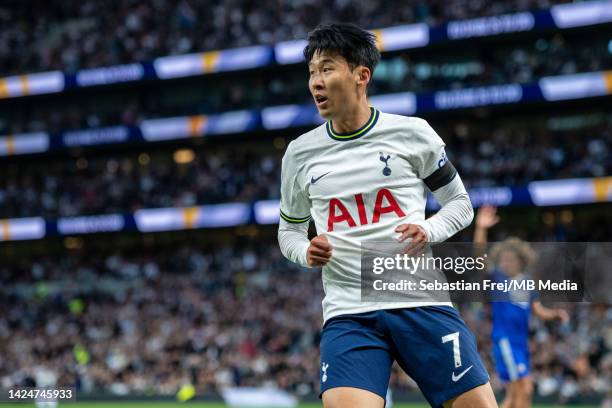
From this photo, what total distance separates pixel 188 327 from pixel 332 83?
26556 mm

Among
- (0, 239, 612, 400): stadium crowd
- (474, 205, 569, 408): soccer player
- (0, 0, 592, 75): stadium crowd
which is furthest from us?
(0, 0, 592, 75): stadium crowd

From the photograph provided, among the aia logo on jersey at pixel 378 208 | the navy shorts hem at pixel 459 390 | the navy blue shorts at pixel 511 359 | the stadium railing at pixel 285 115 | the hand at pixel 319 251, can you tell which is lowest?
the navy blue shorts at pixel 511 359

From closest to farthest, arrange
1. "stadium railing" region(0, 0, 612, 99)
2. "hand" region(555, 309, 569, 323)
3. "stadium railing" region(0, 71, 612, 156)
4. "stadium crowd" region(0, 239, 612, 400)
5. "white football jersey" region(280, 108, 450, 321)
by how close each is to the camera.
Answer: "white football jersey" region(280, 108, 450, 321), "hand" region(555, 309, 569, 323), "stadium crowd" region(0, 239, 612, 400), "stadium railing" region(0, 71, 612, 156), "stadium railing" region(0, 0, 612, 99)

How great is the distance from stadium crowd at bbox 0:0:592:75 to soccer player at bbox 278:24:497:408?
2750cm

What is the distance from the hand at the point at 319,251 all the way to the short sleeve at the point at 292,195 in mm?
486

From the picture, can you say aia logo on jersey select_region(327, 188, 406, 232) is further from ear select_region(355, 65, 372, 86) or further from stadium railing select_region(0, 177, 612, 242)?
stadium railing select_region(0, 177, 612, 242)

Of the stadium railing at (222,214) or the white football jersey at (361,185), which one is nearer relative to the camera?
the white football jersey at (361,185)

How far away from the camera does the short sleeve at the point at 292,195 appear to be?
16.2 ft

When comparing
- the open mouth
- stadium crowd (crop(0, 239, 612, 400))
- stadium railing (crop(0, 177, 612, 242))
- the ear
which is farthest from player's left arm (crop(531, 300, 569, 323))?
stadium railing (crop(0, 177, 612, 242))

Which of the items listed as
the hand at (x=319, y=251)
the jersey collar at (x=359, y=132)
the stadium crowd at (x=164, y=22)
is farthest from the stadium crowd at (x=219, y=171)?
the hand at (x=319, y=251)

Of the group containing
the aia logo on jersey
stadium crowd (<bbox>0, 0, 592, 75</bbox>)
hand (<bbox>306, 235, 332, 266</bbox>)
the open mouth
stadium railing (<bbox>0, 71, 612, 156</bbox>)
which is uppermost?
stadium crowd (<bbox>0, 0, 592, 75</bbox>)

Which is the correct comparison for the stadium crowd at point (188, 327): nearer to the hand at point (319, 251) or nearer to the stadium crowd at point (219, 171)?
the stadium crowd at point (219, 171)

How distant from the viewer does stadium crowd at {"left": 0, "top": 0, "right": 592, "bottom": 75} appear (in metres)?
33.2

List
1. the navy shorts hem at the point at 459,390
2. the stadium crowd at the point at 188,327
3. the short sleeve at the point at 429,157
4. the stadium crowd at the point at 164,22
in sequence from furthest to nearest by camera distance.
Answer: the stadium crowd at the point at 164,22 → the stadium crowd at the point at 188,327 → the short sleeve at the point at 429,157 → the navy shorts hem at the point at 459,390
